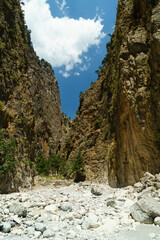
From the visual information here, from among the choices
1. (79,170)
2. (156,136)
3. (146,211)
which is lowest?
(146,211)

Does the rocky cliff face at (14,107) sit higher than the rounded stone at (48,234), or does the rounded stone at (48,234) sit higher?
the rocky cliff face at (14,107)

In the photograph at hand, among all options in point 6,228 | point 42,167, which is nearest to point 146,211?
point 6,228

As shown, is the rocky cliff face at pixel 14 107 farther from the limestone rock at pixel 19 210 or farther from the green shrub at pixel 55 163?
the green shrub at pixel 55 163

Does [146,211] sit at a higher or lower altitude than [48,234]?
higher

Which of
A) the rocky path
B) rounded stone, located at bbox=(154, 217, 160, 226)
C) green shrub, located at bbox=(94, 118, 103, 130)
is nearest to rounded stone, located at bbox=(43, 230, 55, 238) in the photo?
the rocky path

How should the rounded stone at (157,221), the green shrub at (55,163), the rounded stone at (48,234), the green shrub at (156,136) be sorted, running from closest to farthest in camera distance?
1. the rounded stone at (48,234)
2. the rounded stone at (157,221)
3. the green shrub at (156,136)
4. the green shrub at (55,163)


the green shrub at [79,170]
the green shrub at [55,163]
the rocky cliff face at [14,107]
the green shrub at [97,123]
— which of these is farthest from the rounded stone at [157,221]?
the green shrub at [55,163]

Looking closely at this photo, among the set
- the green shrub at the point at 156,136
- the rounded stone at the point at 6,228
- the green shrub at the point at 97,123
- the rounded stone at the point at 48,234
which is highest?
the green shrub at the point at 97,123

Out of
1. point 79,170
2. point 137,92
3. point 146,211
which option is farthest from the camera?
point 79,170

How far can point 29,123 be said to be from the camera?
58.2 feet

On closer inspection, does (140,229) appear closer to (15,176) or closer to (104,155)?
(15,176)

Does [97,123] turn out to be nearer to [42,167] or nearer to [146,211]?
[42,167]

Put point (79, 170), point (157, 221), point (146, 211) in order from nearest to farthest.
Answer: point (157, 221) → point (146, 211) → point (79, 170)

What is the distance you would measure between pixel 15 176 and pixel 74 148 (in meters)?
15.4
